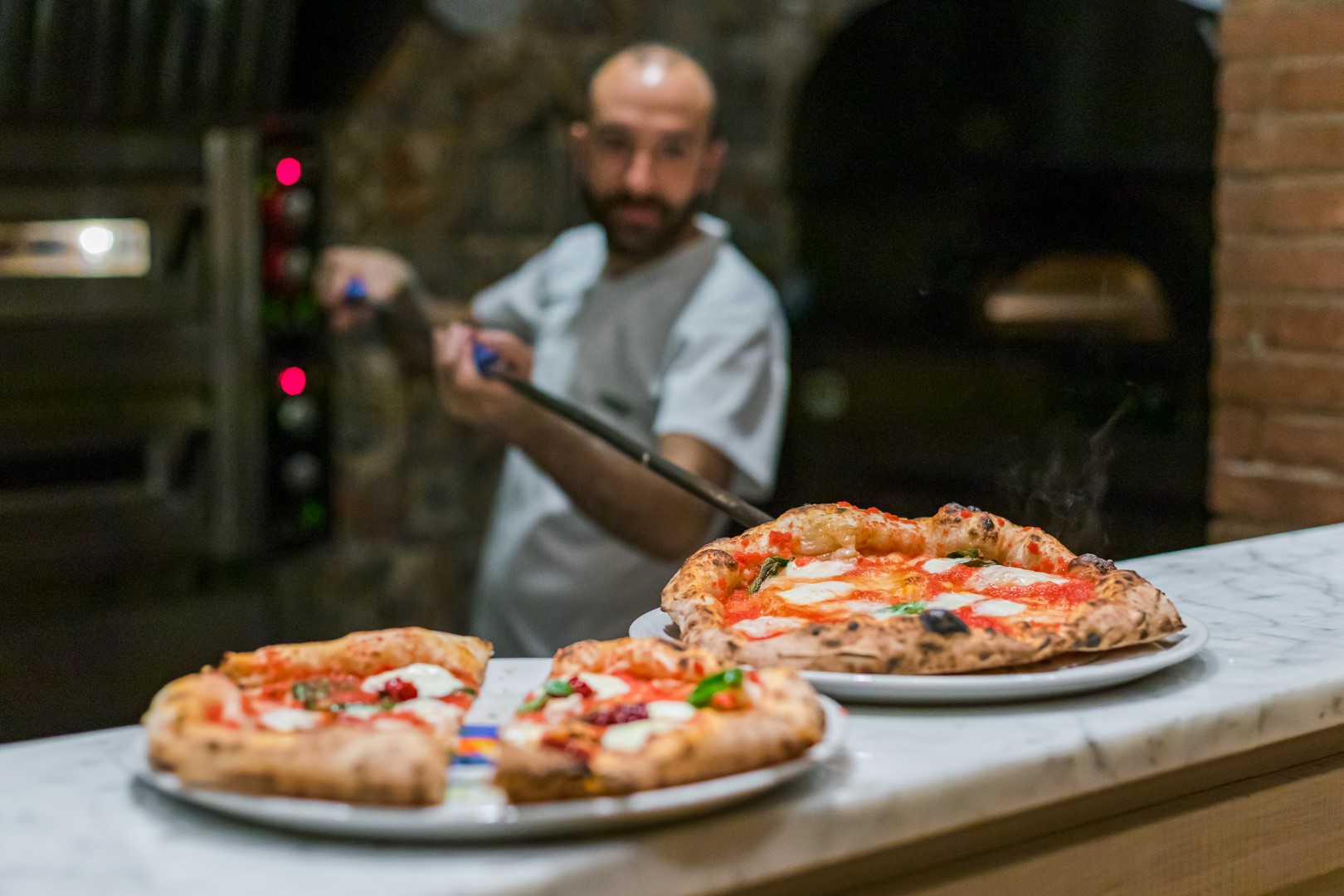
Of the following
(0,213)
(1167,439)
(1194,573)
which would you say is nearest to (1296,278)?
(1167,439)

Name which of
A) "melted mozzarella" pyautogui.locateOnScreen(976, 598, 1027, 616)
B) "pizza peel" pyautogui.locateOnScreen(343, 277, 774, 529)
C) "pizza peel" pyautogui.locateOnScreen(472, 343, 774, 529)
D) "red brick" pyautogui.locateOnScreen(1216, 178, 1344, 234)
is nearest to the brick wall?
"red brick" pyautogui.locateOnScreen(1216, 178, 1344, 234)

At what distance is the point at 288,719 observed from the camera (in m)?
0.75

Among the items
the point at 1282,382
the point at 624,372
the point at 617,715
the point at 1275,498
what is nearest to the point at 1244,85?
the point at 1282,382

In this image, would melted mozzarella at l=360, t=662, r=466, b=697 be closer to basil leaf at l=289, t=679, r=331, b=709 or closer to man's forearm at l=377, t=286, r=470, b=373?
basil leaf at l=289, t=679, r=331, b=709

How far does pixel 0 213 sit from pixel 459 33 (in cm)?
108

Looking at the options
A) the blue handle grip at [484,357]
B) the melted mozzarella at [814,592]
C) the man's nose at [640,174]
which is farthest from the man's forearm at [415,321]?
the melted mozzarella at [814,592]

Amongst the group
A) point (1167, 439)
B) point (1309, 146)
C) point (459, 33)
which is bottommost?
point (1167, 439)

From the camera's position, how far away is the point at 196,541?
8.74 feet

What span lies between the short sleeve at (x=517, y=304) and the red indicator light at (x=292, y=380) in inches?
14.9

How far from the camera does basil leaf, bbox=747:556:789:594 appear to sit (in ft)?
3.52

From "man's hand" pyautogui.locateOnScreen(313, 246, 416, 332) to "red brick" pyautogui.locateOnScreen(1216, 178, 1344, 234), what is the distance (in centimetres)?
160

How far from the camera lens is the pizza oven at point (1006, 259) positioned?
2379 mm

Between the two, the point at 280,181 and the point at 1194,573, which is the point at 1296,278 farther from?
the point at 280,181

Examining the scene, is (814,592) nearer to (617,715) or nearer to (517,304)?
(617,715)
